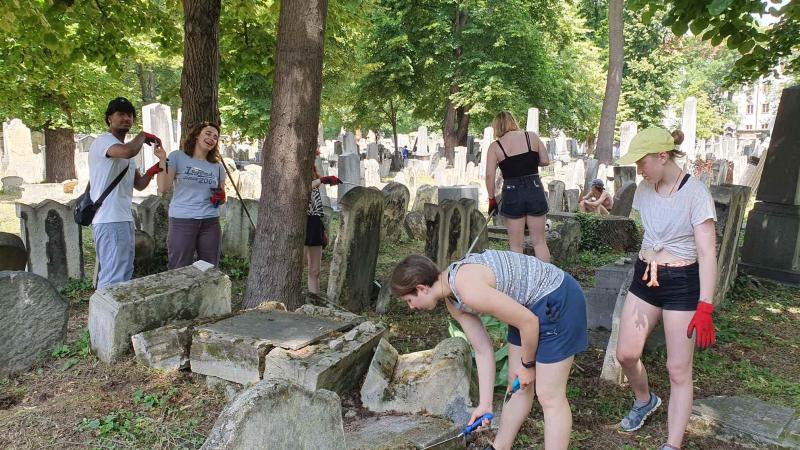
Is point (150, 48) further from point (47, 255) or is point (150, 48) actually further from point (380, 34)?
point (47, 255)

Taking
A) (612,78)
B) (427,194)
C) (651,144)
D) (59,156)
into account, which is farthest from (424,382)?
(59,156)

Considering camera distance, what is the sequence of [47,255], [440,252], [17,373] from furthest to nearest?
[440,252], [47,255], [17,373]

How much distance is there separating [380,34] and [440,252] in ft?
63.2

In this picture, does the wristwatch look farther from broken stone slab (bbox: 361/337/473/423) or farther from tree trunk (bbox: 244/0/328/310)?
tree trunk (bbox: 244/0/328/310)

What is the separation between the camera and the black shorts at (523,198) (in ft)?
19.1

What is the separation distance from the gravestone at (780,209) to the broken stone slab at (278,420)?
743cm

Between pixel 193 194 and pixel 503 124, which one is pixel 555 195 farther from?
pixel 193 194

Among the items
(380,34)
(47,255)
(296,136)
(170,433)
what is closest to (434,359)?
(170,433)

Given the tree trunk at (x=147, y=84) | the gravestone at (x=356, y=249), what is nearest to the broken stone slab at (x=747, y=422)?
the gravestone at (x=356, y=249)

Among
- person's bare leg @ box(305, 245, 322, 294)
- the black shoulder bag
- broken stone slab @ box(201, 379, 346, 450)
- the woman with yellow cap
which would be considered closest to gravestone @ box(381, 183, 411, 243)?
person's bare leg @ box(305, 245, 322, 294)

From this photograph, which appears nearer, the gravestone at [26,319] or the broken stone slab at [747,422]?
the broken stone slab at [747,422]

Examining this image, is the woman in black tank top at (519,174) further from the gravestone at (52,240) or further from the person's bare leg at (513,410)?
the gravestone at (52,240)

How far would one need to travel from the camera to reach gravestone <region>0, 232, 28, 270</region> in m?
6.18

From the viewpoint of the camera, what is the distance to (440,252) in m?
7.07
